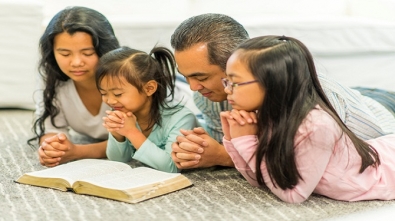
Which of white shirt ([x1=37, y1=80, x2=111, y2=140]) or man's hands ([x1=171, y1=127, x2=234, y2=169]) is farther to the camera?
white shirt ([x1=37, y1=80, x2=111, y2=140])

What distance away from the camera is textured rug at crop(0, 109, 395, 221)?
1395mm

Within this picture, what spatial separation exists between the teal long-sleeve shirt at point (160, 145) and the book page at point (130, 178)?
0.24ft

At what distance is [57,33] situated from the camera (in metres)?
1.93

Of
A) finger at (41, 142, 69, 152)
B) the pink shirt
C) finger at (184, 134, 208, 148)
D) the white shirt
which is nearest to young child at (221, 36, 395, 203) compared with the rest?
the pink shirt

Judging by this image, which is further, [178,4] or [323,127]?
[178,4]

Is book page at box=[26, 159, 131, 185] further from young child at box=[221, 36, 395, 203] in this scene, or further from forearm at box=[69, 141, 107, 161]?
young child at box=[221, 36, 395, 203]

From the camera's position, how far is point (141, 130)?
1.85m

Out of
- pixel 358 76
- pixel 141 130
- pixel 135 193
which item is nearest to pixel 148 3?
pixel 358 76

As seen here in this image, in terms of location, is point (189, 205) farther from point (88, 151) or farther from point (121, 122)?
point (88, 151)

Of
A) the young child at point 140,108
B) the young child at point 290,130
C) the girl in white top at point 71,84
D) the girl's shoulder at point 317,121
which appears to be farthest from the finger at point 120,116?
the girl's shoulder at point 317,121

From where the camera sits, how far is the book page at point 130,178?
1520 millimetres

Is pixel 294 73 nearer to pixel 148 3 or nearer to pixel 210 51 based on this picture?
pixel 210 51

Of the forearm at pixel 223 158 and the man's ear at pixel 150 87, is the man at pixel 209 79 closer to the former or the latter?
the forearm at pixel 223 158

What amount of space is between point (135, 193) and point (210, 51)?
40cm
